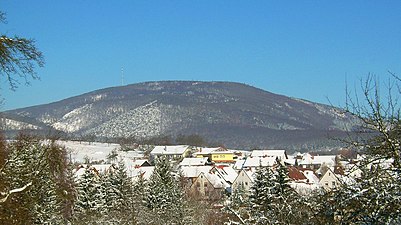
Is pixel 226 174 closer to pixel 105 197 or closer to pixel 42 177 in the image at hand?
pixel 105 197

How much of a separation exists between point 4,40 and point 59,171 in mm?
26336

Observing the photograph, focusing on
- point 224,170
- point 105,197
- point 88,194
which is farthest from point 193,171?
point 88,194

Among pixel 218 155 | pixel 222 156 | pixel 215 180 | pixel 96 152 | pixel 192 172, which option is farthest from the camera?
pixel 218 155

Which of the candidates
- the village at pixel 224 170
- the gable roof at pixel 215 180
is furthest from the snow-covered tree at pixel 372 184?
the gable roof at pixel 215 180

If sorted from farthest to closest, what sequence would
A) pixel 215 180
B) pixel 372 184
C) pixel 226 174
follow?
pixel 226 174 < pixel 215 180 < pixel 372 184

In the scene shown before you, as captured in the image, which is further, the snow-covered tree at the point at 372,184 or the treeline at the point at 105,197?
the treeline at the point at 105,197

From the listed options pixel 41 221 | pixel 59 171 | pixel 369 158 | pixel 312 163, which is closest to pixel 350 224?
pixel 369 158

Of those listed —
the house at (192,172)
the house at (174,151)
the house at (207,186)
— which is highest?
the house at (174,151)

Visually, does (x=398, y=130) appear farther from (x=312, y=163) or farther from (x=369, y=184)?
(x=312, y=163)

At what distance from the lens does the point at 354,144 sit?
533 cm

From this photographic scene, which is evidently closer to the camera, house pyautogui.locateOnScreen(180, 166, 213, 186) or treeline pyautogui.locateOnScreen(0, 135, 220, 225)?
treeline pyautogui.locateOnScreen(0, 135, 220, 225)

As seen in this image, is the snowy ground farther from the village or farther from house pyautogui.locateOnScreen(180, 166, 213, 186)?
house pyautogui.locateOnScreen(180, 166, 213, 186)

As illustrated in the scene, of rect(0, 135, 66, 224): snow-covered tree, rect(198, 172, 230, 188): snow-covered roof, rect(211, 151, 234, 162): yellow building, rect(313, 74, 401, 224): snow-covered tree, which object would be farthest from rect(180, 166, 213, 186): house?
rect(313, 74, 401, 224): snow-covered tree

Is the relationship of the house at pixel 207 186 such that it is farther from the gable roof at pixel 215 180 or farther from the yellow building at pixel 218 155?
the yellow building at pixel 218 155
